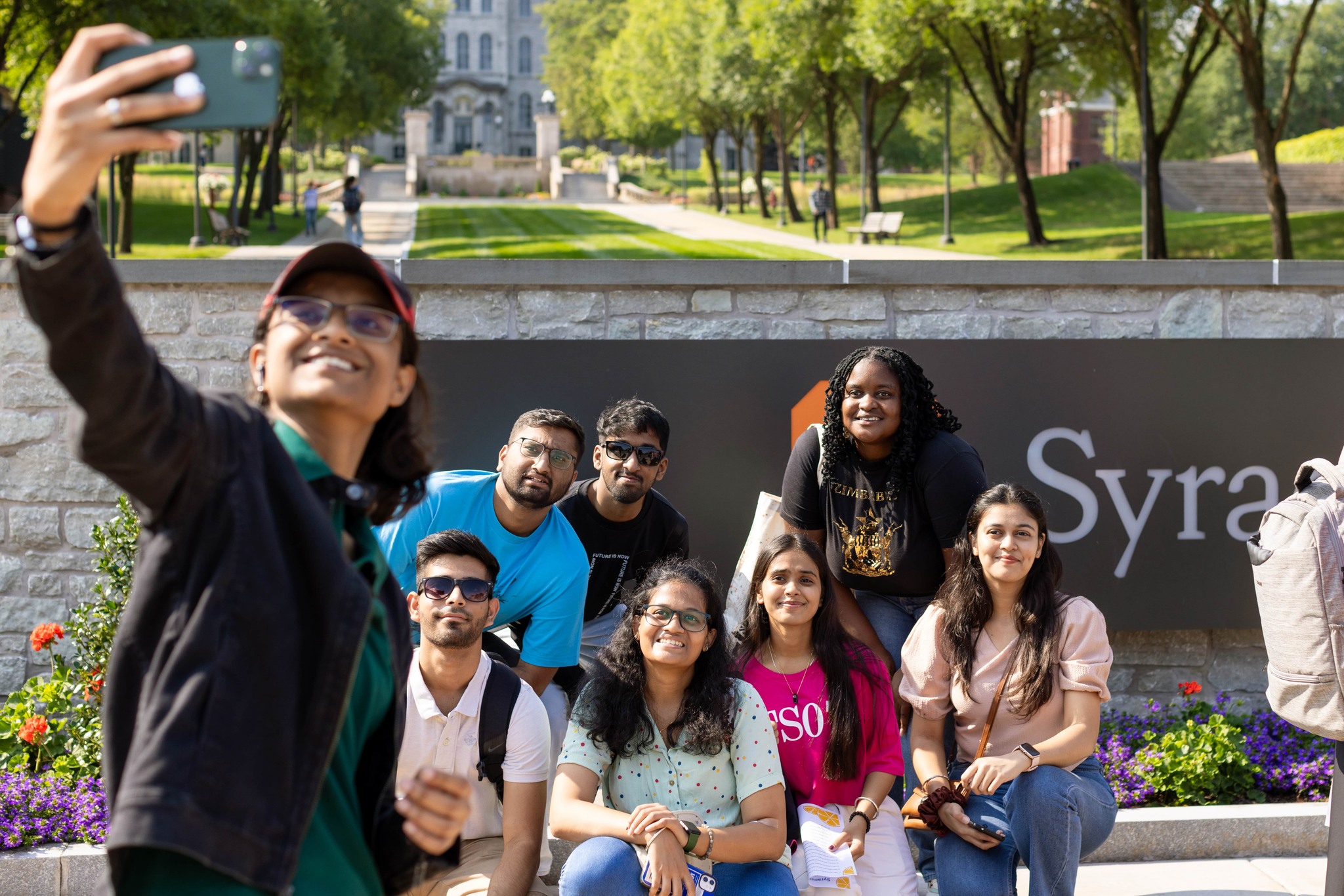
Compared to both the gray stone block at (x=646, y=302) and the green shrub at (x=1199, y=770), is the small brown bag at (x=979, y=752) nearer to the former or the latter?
the green shrub at (x=1199, y=770)

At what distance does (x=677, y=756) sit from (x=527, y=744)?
1.52ft

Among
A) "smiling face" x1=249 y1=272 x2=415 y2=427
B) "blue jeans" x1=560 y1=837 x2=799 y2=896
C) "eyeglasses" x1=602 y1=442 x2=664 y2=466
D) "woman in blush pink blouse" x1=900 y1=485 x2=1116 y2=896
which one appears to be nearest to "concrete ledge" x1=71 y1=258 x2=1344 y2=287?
"eyeglasses" x1=602 y1=442 x2=664 y2=466

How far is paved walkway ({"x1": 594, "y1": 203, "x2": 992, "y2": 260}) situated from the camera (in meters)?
24.9

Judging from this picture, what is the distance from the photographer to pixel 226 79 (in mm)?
1365

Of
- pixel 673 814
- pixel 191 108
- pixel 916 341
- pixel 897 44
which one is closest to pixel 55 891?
pixel 673 814

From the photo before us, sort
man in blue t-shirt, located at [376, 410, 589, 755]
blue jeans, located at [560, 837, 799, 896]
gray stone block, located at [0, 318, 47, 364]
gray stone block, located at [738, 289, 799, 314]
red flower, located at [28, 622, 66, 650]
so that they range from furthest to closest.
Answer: gray stone block, located at [738, 289, 799, 314] → gray stone block, located at [0, 318, 47, 364] → red flower, located at [28, 622, 66, 650] → man in blue t-shirt, located at [376, 410, 589, 755] → blue jeans, located at [560, 837, 799, 896]

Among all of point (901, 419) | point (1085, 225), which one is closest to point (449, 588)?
point (901, 419)

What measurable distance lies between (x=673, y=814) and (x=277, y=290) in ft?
7.56

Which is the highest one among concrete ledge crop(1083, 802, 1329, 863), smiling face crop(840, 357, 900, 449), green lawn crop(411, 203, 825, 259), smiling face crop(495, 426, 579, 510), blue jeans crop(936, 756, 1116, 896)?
green lawn crop(411, 203, 825, 259)

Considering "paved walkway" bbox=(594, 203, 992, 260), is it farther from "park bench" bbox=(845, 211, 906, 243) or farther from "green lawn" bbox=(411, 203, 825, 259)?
"green lawn" bbox=(411, 203, 825, 259)

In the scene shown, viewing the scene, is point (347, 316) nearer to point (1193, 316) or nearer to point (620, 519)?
point (620, 519)

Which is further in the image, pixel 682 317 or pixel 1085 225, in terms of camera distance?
pixel 1085 225

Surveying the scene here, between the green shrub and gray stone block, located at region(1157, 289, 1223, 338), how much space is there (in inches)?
75.2

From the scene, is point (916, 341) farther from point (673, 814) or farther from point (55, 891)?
point (55, 891)
